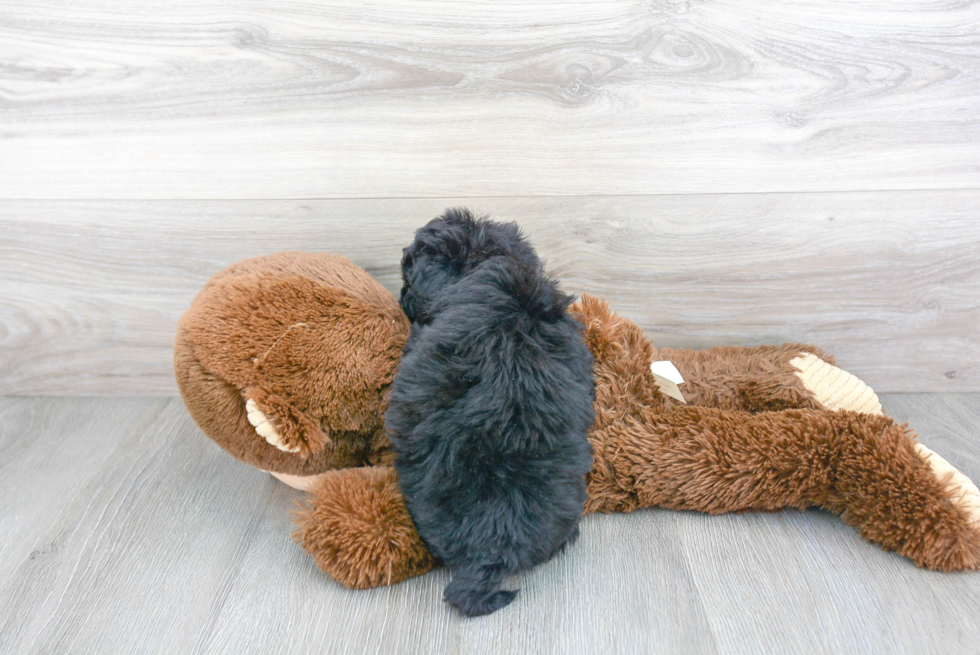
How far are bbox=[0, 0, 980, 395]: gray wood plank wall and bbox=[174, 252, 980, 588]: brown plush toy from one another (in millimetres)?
179

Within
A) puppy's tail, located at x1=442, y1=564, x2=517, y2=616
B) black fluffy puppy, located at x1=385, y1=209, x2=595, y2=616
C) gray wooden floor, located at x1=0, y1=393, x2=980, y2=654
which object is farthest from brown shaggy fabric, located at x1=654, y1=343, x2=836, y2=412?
puppy's tail, located at x1=442, y1=564, x2=517, y2=616

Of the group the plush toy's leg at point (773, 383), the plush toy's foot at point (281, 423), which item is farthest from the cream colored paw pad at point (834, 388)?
the plush toy's foot at point (281, 423)

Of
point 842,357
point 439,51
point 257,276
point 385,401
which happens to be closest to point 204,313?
point 257,276

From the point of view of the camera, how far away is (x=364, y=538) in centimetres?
63

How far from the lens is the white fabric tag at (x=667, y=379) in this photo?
2.67 ft

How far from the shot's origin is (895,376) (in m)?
1.01

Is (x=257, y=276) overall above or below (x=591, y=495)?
above

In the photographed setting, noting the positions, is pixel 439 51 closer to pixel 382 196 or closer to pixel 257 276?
pixel 382 196

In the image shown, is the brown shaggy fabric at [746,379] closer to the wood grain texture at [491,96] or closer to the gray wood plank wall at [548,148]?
the gray wood plank wall at [548,148]

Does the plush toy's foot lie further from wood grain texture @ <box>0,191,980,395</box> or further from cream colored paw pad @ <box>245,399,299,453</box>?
wood grain texture @ <box>0,191,980,395</box>

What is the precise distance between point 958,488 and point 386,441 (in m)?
0.61

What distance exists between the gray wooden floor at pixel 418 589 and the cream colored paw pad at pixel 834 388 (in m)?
0.15

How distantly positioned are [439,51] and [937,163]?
709 mm

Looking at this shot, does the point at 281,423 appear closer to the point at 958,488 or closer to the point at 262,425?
the point at 262,425
